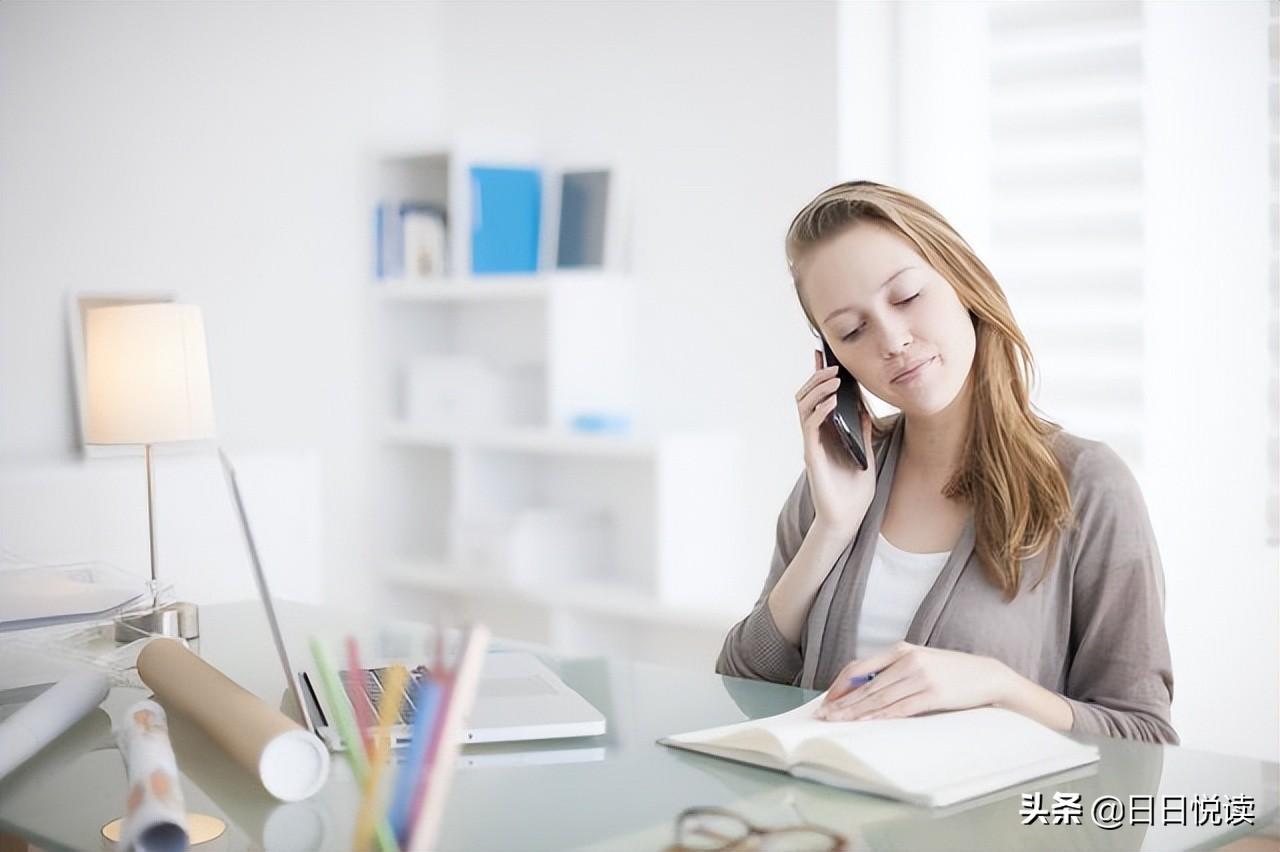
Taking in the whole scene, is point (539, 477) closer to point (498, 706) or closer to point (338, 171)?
point (338, 171)

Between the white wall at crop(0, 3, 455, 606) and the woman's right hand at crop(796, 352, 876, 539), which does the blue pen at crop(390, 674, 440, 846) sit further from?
the white wall at crop(0, 3, 455, 606)

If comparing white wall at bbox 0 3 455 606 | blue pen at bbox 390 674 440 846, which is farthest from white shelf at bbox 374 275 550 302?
blue pen at bbox 390 674 440 846

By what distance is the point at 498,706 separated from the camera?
1513 mm

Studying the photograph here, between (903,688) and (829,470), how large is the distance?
0.53 meters

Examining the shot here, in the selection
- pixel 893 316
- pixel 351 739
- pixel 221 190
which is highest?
pixel 221 190

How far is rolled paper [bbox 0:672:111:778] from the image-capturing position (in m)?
1.41

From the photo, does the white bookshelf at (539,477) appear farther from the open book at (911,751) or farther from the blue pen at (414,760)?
the blue pen at (414,760)

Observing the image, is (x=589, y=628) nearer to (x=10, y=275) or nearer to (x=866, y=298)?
(x=10, y=275)

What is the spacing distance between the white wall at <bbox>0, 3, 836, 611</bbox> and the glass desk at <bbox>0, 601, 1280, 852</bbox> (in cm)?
215

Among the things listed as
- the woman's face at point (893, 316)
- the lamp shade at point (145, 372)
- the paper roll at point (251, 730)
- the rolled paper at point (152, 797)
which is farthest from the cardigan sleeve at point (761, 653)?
the lamp shade at point (145, 372)

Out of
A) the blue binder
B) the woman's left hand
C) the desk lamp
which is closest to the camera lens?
the woman's left hand

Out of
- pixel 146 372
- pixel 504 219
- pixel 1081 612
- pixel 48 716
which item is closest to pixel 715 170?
pixel 504 219

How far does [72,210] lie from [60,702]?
7.93ft

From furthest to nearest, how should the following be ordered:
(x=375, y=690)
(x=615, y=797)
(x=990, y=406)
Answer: (x=990, y=406)
(x=375, y=690)
(x=615, y=797)
